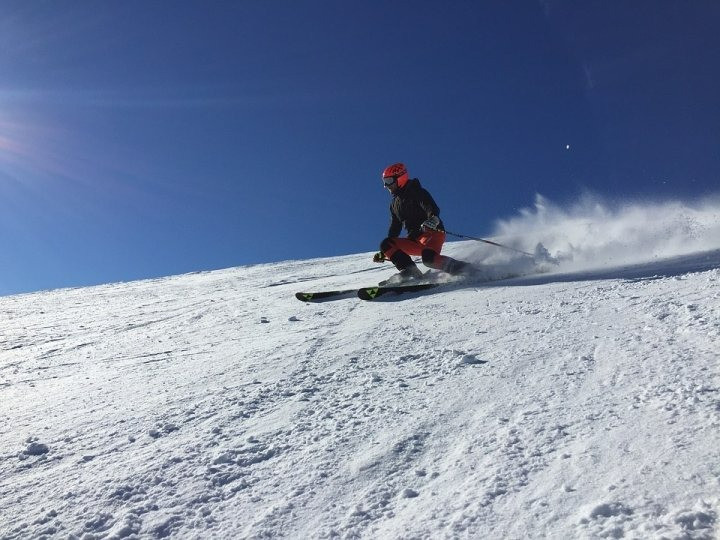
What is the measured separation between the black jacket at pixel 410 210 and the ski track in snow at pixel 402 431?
15.6 feet

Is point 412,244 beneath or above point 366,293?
above

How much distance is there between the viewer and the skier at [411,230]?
370 inches

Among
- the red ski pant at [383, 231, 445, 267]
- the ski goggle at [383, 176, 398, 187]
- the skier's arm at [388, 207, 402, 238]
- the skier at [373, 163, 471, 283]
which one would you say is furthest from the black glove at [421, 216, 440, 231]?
the ski goggle at [383, 176, 398, 187]

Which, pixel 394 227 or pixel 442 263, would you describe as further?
pixel 394 227

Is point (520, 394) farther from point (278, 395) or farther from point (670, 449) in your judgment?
point (278, 395)

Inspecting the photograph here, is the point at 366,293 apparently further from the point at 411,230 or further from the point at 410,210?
the point at 410,210

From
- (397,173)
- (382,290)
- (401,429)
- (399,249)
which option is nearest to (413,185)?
(397,173)

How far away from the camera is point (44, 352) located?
6664 mm

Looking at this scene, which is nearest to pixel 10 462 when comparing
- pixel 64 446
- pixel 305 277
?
pixel 64 446

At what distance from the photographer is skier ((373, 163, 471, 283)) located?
370 inches

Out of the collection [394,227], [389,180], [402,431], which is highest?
[389,180]

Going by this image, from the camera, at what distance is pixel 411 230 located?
34.1 feet

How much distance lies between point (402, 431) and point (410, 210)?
7.73 meters

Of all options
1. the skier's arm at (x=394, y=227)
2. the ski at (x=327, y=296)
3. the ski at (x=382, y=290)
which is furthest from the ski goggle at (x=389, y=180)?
the ski at (x=382, y=290)
